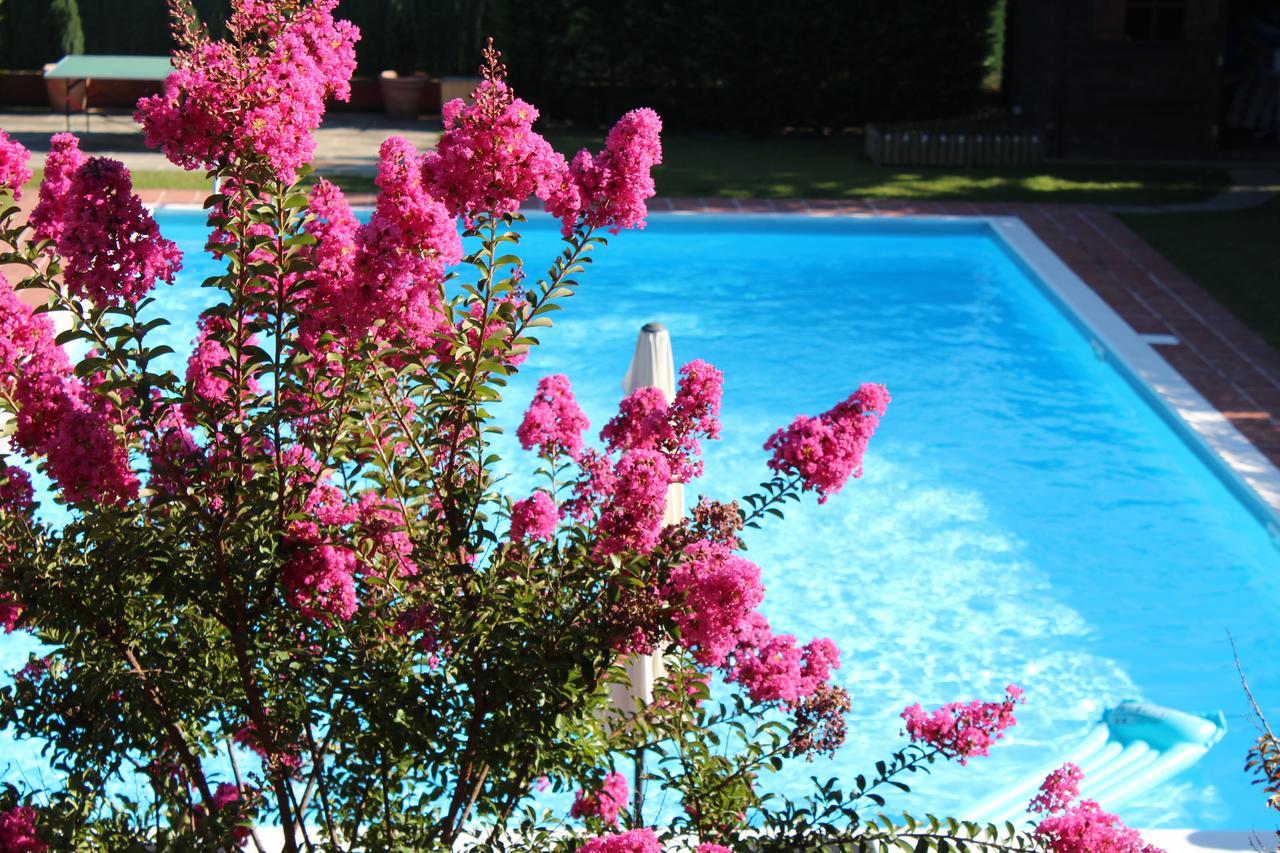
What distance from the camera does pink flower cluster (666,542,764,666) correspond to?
2.39 m

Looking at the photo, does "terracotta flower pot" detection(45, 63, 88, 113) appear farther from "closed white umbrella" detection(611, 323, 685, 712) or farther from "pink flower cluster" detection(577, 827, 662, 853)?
"pink flower cluster" detection(577, 827, 662, 853)

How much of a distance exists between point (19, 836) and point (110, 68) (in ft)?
49.2

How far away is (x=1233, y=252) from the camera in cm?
1234

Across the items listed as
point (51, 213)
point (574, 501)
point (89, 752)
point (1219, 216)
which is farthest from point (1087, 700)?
point (1219, 216)

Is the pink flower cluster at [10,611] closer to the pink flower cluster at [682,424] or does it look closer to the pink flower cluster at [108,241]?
the pink flower cluster at [108,241]

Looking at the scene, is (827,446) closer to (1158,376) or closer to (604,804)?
(604,804)

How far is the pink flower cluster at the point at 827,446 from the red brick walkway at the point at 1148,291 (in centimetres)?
580

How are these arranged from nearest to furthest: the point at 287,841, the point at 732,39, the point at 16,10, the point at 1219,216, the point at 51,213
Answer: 1. the point at 51,213
2. the point at 287,841
3. the point at 1219,216
4. the point at 732,39
5. the point at 16,10

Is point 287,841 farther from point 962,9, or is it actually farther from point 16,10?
point 16,10

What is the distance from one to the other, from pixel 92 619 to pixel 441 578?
617mm

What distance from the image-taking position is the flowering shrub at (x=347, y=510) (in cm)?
234

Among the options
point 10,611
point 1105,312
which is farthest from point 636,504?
point 1105,312

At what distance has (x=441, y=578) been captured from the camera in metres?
2.60

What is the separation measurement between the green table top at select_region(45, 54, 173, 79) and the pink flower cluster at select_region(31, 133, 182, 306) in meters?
13.9
